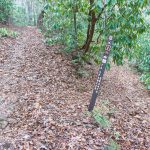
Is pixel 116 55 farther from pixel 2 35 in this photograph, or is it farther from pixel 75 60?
pixel 2 35

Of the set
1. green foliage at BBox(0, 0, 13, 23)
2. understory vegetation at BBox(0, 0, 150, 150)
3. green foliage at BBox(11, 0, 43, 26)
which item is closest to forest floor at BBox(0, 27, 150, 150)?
understory vegetation at BBox(0, 0, 150, 150)

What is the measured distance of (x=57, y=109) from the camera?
485 cm

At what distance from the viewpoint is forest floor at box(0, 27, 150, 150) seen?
3883 mm

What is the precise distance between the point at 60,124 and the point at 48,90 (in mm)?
1581

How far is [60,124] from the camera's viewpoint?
430 cm

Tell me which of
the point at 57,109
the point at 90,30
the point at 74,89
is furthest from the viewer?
the point at 90,30

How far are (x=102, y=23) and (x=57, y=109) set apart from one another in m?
3.10

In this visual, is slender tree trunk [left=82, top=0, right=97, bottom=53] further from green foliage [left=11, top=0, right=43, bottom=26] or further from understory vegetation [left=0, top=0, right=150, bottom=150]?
green foliage [left=11, top=0, right=43, bottom=26]

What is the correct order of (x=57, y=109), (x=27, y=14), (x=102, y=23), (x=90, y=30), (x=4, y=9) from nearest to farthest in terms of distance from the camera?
(x=57, y=109)
(x=102, y=23)
(x=90, y=30)
(x=4, y=9)
(x=27, y=14)

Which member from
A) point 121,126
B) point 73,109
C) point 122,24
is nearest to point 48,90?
point 73,109

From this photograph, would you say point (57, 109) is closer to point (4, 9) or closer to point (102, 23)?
point (102, 23)

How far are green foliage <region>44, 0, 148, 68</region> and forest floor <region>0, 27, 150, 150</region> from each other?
816 mm

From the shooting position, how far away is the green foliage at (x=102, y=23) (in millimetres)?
5555

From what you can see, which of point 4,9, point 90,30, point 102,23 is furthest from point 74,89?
point 4,9
